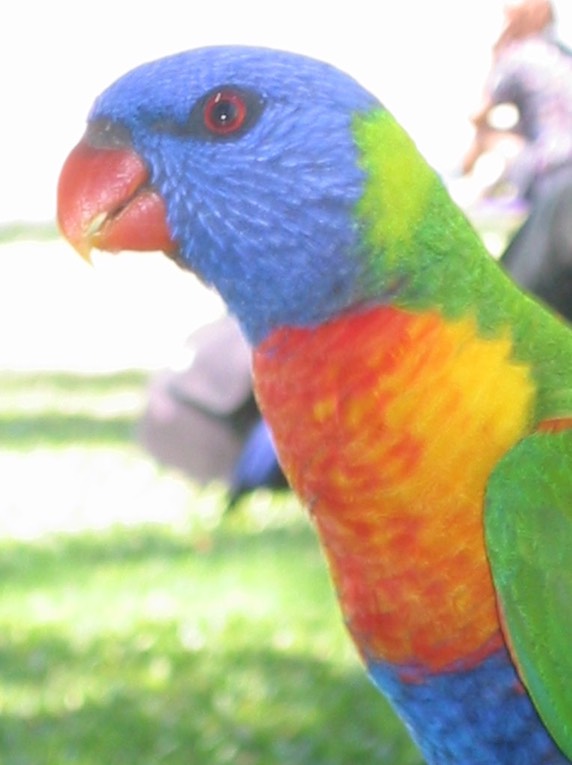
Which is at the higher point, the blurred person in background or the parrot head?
the parrot head

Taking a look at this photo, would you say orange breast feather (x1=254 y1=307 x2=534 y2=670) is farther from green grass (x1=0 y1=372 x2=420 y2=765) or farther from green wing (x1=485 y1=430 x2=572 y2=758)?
green grass (x1=0 y1=372 x2=420 y2=765)

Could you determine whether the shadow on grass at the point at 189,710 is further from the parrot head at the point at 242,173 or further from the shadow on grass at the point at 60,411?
the shadow on grass at the point at 60,411

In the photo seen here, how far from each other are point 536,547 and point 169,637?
5.22 feet

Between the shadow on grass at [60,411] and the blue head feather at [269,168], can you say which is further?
the shadow on grass at [60,411]

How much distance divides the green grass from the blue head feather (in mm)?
1237

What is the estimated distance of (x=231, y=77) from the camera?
1.06m

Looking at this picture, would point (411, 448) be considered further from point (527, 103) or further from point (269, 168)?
point (527, 103)

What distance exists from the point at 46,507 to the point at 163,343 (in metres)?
2.25

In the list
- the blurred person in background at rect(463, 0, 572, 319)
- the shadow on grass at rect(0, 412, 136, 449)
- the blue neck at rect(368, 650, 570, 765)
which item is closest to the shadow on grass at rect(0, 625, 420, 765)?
the blue neck at rect(368, 650, 570, 765)

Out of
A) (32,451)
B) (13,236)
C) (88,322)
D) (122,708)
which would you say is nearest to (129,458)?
(32,451)

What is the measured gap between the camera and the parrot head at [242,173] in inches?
41.9

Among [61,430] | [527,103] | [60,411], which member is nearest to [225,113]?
[61,430]

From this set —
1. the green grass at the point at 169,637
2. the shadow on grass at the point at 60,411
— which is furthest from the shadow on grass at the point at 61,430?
the green grass at the point at 169,637

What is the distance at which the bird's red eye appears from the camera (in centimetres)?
106
